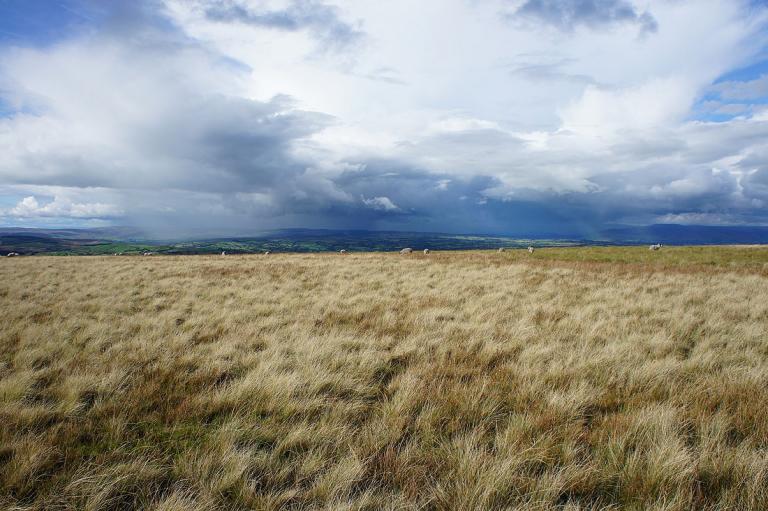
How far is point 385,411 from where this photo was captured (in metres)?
4.15

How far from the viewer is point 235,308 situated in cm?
1038

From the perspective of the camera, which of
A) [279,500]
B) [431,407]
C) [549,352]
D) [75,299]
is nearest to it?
[279,500]

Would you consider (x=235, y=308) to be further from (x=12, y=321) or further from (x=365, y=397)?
(x=365, y=397)

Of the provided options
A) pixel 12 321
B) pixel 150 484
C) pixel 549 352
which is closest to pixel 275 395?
pixel 150 484

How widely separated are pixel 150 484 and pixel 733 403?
6462 mm

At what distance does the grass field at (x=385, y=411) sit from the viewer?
289cm

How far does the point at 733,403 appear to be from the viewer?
4.27 meters

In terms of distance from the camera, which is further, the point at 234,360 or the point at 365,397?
the point at 234,360

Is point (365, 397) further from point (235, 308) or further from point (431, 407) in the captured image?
point (235, 308)

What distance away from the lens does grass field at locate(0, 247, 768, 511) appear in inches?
114

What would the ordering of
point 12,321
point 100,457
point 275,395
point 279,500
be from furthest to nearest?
point 12,321
point 275,395
point 100,457
point 279,500

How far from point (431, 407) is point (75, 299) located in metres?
13.4

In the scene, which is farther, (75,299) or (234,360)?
(75,299)

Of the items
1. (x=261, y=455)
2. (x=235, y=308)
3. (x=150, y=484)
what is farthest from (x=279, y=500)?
(x=235, y=308)
